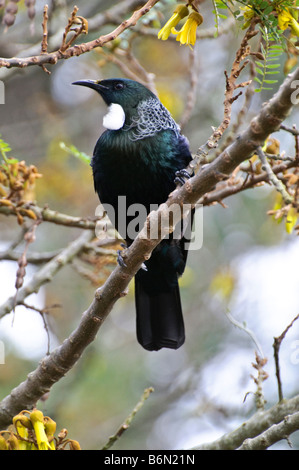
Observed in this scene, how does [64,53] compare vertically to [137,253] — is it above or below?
above

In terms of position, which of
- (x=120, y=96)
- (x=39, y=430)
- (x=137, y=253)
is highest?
(x=120, y=96)

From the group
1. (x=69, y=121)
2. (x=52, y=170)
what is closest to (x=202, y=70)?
(x=69, y=121)

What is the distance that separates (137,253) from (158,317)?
1426 mm

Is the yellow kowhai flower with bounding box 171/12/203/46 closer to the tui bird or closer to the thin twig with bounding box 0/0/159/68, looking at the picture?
the thin twig with bounding box 0/0/159/68

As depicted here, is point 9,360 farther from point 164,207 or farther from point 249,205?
point 164,207

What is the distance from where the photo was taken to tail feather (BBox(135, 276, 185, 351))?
3.74 metres

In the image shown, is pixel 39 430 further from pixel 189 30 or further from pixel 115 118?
pixel 115 118

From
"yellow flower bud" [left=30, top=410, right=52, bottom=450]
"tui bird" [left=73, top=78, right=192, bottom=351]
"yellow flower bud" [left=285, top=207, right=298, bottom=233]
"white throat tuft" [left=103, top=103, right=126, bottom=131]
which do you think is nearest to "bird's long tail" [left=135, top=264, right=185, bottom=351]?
"tui bird" [left=73, top=78, right=192, bottom=351]

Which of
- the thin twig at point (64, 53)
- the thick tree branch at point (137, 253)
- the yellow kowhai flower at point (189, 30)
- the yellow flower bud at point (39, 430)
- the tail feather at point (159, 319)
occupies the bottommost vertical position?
the yellow flower bud at point (39, 430)

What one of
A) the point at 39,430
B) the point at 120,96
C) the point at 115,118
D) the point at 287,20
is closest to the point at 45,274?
the point at 115,118

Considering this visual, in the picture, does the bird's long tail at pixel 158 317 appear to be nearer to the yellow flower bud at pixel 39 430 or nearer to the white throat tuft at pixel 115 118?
the white throat tuft at pixel 115 118

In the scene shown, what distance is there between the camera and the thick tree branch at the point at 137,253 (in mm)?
1942

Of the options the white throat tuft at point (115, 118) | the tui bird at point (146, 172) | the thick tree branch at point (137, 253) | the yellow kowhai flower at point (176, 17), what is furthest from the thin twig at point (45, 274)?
the yellow kowhai flower at point (176, 17)

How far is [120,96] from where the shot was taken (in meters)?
3.72
